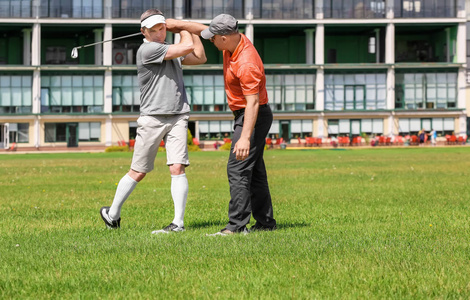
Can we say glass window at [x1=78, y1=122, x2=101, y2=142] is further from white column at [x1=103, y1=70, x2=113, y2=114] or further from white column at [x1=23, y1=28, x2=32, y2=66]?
white column at [x1=23, y1=28, x2=32, y2=66]

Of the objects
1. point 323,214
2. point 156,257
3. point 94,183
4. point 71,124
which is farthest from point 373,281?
point 71,124

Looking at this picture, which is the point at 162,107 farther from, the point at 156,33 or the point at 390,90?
the point at 390,90

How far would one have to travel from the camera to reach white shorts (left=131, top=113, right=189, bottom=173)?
7.56 meters

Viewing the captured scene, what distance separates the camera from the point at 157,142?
7629 millimetres

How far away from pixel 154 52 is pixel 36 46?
6328cm

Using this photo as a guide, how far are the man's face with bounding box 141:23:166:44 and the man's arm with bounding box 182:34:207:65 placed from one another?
13.0 inches

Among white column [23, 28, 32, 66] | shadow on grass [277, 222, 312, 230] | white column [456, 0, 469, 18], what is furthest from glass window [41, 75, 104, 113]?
shadow on grass [277, 222, 312, 230]

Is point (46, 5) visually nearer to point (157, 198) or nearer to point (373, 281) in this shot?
point (157, 198)

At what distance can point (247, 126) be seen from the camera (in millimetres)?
6934

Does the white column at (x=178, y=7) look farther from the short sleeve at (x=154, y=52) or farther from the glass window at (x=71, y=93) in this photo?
the short sleeve at (x=154, y=52)

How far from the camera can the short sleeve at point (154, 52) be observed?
7438mm

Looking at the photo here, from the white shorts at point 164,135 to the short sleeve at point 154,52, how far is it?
0.60 metres

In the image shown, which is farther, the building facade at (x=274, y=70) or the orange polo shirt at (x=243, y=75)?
the building facade at (x=274, y=70)

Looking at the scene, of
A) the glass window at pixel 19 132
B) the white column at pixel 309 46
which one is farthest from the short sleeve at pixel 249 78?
the white column at pixel 309 46
